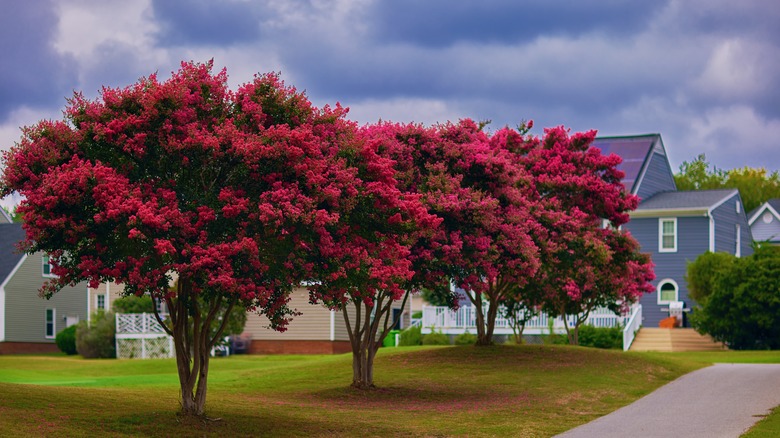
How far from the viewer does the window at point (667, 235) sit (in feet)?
168

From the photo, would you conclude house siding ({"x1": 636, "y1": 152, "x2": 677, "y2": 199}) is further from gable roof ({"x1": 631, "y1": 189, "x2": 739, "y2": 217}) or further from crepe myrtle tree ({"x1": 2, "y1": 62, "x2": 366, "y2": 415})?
crepe myrtle tree ({"x1": 2, "y1": 62, "x2": 366, "y2": 415})

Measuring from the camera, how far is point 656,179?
5481 centimetres

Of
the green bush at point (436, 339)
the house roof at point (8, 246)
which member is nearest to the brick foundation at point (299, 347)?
the green bush at point (436, 339)

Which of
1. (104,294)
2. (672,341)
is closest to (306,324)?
(104,294)

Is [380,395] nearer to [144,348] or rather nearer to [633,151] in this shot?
[144,348]

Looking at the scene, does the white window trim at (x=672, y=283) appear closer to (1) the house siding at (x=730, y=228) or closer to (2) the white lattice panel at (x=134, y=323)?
(1) the house siding at (x=730, y=228)

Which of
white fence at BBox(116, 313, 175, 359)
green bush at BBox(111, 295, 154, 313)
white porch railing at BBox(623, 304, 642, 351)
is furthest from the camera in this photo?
green bush at BBox(111, 295, 154, 313)

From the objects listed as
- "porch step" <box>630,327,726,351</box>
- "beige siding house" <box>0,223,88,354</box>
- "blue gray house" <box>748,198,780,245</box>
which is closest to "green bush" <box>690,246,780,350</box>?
"porch step" <box>630,327,726,351</box>

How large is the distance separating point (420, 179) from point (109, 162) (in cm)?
981

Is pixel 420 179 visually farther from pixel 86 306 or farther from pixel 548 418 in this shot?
pixel 86 306

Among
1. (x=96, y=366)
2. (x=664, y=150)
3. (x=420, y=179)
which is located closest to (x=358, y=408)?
(x=420, y=179)

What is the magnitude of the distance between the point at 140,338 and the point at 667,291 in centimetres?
2474

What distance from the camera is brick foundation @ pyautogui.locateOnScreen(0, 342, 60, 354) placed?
55406mm

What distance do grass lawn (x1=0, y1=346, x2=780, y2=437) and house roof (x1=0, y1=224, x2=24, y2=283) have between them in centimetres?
1812
